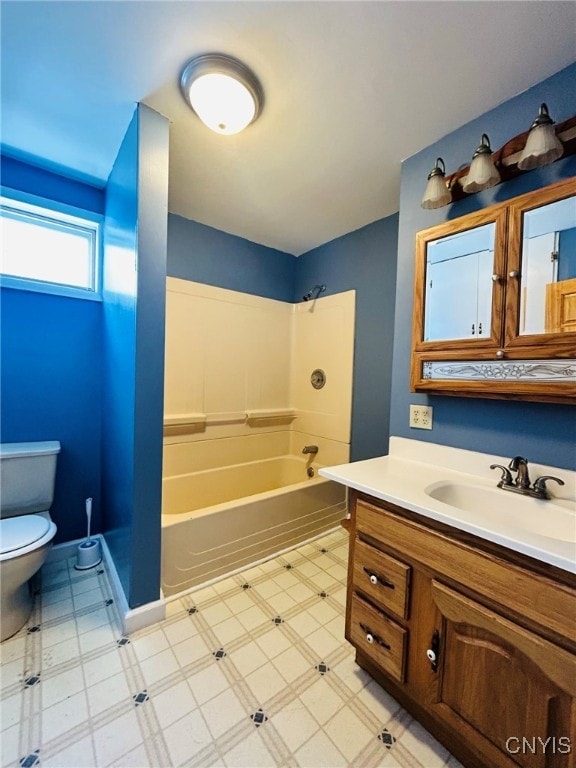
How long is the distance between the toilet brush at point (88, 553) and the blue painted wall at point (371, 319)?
1.88 meters

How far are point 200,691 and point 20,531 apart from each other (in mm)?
1090

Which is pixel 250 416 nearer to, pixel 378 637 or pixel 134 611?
pixel 134 611

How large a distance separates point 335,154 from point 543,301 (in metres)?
1.24

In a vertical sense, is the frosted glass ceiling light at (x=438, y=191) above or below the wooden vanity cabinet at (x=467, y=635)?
above

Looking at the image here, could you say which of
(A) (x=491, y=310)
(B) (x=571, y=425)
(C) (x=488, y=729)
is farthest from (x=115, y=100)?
(C) (x=488, y=729)

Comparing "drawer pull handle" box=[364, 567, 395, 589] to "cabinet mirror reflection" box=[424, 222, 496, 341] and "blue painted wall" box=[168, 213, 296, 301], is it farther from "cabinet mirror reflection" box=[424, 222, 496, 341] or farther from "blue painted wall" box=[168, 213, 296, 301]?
"blue painted wall" box=[168, 213, 296, 301]

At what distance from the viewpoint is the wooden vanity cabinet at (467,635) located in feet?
2.32

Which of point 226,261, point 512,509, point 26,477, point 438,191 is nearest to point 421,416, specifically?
point 512,509

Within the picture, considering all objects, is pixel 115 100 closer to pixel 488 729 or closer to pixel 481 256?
pixel 481 256

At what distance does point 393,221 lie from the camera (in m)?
2.15

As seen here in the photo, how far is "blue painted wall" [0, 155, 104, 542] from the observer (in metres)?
1.72

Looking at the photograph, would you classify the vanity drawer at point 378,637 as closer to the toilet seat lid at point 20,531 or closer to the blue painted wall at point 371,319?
the blue painted wall at point 371,319

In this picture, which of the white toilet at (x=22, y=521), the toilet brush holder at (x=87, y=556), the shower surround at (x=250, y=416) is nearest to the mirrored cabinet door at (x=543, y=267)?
the shower surround at (x=250, y=416)

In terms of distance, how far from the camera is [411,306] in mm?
1506
